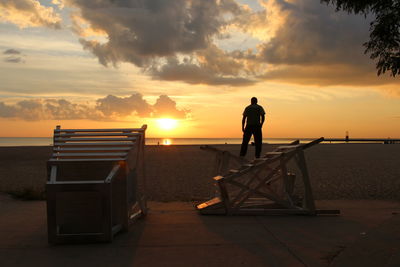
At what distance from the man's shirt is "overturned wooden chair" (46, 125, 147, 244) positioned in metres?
4.74

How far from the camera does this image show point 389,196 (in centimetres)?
1095

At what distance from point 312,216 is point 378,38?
3464 millimetres

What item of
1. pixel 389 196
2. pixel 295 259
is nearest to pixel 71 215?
pixel 295 259

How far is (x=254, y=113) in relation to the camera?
11852 millimetres

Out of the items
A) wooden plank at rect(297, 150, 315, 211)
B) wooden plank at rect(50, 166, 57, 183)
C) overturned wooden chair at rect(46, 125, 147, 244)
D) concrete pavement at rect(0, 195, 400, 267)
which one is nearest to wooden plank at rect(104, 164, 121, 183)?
overturned wooden chair at rect(46, 125, 147, 244)

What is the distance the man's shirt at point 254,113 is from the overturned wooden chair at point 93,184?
4.74 meters

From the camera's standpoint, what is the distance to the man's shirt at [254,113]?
1185 cm

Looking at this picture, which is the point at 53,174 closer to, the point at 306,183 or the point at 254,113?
the point at 306,183

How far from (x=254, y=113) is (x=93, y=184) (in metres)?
6.79

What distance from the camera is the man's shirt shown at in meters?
11.9

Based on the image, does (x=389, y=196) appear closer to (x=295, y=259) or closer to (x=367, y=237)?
(x=367, y=237)

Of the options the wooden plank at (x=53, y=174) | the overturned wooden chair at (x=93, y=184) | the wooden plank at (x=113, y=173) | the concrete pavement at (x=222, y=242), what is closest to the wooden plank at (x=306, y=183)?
the concrete pavement at (x=222, y=242)

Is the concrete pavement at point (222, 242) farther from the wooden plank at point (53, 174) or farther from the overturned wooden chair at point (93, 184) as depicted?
the wooden plank at point (53, 174)

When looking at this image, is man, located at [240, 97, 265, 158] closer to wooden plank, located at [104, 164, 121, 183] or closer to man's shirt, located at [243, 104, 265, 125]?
man's shirt, located at [243, 104, 265, 125]
